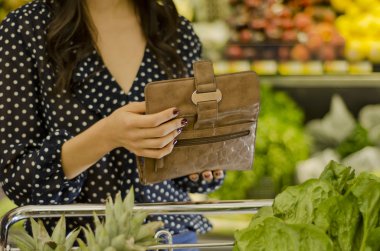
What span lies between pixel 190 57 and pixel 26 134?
0.55 meters

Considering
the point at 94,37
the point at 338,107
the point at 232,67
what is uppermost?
the point at 94,37

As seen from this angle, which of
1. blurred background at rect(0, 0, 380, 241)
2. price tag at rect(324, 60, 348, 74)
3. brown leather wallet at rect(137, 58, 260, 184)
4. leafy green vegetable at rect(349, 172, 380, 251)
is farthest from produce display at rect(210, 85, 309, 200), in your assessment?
leafy green vegetable at rect(349, 172, 380, 251)

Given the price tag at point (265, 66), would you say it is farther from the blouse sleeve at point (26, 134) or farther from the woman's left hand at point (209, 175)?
the blouse sleeve at point (26, 134)

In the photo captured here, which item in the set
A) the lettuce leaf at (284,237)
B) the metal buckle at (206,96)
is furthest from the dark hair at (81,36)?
the lettuce leaf at (284,237)

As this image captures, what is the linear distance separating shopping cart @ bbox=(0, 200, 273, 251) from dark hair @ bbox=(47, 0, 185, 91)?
468 millimetres

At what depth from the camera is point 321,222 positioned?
54.1 inches

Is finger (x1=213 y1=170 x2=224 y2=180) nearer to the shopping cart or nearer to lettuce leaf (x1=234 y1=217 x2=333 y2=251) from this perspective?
Answer: the shopping cart

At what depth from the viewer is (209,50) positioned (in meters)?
4.01

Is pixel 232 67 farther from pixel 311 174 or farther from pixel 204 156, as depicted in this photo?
pixel 204 156

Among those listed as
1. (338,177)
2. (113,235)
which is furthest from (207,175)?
(113,235)

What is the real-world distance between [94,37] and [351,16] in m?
2.31

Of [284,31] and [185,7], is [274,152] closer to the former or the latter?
[284,31]

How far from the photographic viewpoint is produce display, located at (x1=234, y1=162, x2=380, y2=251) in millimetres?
1328

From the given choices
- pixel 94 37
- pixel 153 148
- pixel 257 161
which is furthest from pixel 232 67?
pixel 153 148
